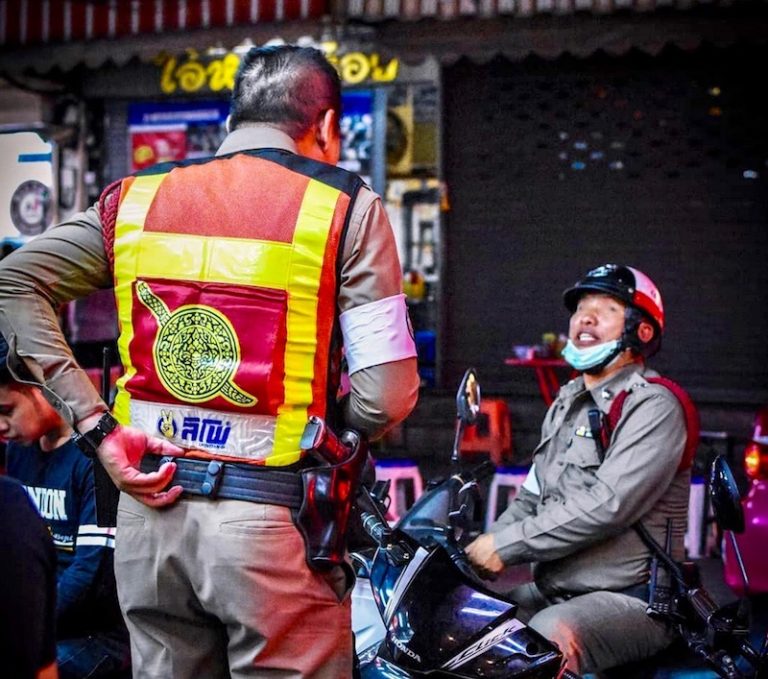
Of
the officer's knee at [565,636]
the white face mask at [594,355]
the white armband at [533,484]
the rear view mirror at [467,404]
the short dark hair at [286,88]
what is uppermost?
the short dark hair at [286,88]

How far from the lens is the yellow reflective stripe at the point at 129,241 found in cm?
260

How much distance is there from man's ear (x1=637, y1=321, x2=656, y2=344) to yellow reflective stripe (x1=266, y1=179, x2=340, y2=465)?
1783mm

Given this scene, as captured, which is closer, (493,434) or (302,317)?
(302,317)

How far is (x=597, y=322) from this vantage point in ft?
13.1

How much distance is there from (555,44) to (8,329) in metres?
6.79

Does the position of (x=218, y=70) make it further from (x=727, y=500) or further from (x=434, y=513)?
(x=727, y=500)

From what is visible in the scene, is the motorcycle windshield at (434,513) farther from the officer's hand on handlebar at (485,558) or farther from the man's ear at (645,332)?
the man's ear at (645,332)

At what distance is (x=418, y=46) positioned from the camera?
30.5 feet

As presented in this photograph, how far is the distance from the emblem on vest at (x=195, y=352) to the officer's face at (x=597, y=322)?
181 cm

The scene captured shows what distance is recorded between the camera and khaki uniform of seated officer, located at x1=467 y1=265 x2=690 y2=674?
3404 millimetres

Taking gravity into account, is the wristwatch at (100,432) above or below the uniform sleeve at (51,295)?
below

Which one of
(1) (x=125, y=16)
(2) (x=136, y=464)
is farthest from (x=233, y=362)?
(1) (x=125, y=16)

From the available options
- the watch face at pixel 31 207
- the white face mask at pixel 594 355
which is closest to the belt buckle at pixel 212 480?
the white face mask at pixel 594 355

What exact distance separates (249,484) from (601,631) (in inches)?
55.5
